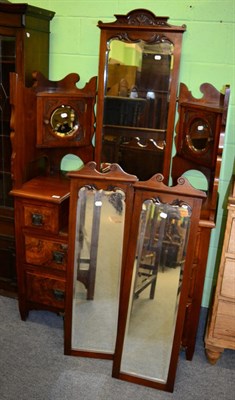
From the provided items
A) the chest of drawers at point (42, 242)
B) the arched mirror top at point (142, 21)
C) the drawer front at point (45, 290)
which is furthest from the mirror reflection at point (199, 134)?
the drawer front at point (45, 290)

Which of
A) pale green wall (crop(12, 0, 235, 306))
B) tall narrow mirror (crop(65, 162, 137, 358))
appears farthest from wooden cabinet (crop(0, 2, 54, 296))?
tall narrow mirror (crop(65, 162, 137, 358))

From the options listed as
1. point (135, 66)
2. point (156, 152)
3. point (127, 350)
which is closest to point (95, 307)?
point (127, 350)

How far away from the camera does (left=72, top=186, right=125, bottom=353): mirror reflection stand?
203 cm

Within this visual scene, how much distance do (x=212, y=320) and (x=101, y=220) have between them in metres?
0.80

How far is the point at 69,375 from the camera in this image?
209cm

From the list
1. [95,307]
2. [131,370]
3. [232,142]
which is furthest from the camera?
[232,142]

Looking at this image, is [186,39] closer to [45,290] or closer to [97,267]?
[97,267]

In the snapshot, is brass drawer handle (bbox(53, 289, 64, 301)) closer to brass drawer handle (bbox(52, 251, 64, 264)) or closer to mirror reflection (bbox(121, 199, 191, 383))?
brass drawer handle (bbox(52, 251, 64, 264))

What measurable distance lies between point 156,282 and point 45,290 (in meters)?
0.70

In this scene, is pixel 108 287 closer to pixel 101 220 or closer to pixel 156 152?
pixel 101 220

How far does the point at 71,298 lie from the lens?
85.2 inches

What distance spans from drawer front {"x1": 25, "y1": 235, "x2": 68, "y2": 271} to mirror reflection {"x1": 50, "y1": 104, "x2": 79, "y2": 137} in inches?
25.7

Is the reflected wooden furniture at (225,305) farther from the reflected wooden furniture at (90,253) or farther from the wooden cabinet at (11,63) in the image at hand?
the wooden cabinet at (11,63)

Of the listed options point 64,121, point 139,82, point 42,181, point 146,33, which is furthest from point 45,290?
point 146,33
